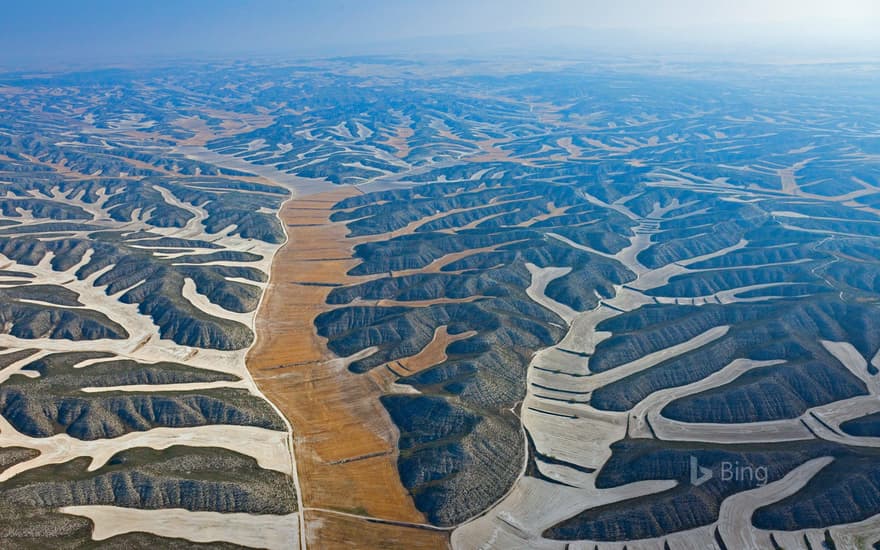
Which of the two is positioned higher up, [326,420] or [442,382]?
[442,382]

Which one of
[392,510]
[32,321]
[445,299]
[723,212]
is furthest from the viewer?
[723,212]

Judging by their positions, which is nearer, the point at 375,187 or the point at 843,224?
the point at 843,224

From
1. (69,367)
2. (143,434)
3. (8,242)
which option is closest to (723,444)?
(143,434)

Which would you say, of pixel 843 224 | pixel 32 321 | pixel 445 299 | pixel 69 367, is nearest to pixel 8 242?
pixel 32 321

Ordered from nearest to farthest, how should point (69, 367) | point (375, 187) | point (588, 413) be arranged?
point (588, 413), point (69, 367), point (375, 187)

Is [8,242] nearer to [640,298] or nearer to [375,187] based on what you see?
[375,187]

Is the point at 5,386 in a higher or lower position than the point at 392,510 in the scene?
higher

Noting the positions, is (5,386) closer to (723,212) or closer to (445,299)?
(445,299)

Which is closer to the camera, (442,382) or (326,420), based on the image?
(326,420)
